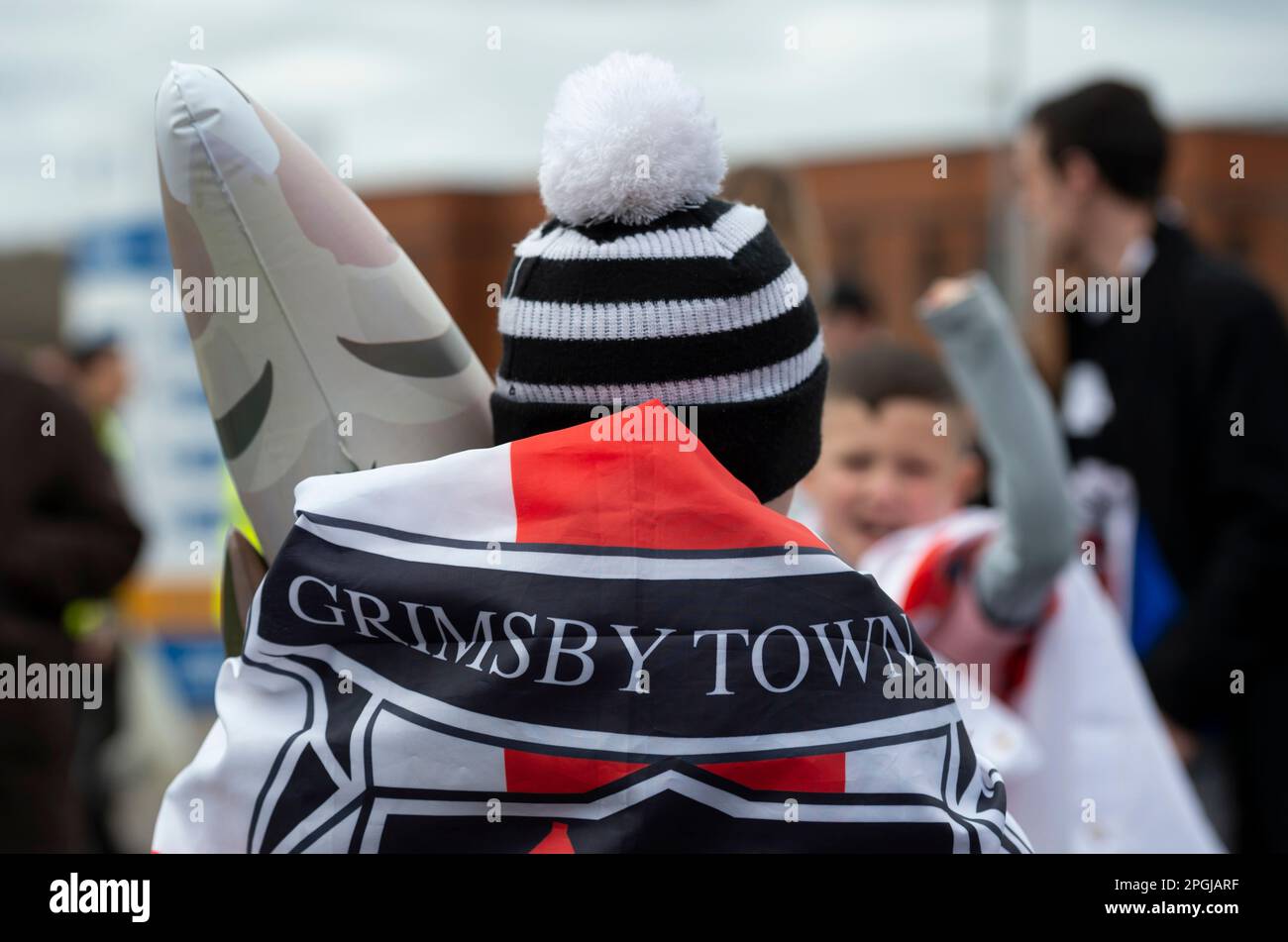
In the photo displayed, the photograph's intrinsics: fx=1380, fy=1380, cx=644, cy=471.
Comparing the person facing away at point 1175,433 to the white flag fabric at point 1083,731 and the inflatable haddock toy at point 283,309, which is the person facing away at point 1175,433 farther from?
the inflatable haddock toy at point 283,309

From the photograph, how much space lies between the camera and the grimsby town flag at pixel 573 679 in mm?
987

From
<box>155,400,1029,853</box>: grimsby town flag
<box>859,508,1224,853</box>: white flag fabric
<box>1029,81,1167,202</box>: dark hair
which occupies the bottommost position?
<box>859,508,1224,853</box>: white flag fabric

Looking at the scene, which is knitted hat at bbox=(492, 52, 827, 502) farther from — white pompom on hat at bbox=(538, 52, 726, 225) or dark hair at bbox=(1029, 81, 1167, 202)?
dark hair at bbox=(1029, 81, 1167, 202)

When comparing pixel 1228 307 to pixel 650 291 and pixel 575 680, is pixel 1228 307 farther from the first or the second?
pixel 575 680

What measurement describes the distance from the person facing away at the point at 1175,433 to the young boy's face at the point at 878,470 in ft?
1.69

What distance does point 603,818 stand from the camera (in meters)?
0.99

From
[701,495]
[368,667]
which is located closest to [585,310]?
[701,495]

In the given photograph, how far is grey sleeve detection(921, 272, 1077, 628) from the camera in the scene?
6.64 ft

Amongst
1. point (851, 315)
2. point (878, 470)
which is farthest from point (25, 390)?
point (851, 315)

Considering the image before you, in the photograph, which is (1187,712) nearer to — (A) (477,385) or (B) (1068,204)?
(B) (1068,204)

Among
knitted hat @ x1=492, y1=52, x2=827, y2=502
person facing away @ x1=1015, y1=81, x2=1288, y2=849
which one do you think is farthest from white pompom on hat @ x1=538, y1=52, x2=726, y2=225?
person facing away @ x1=1015, y1=81, x2=1288, y2=849

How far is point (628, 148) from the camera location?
44.3 inches

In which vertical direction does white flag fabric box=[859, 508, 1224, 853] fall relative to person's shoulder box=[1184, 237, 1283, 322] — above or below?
below
